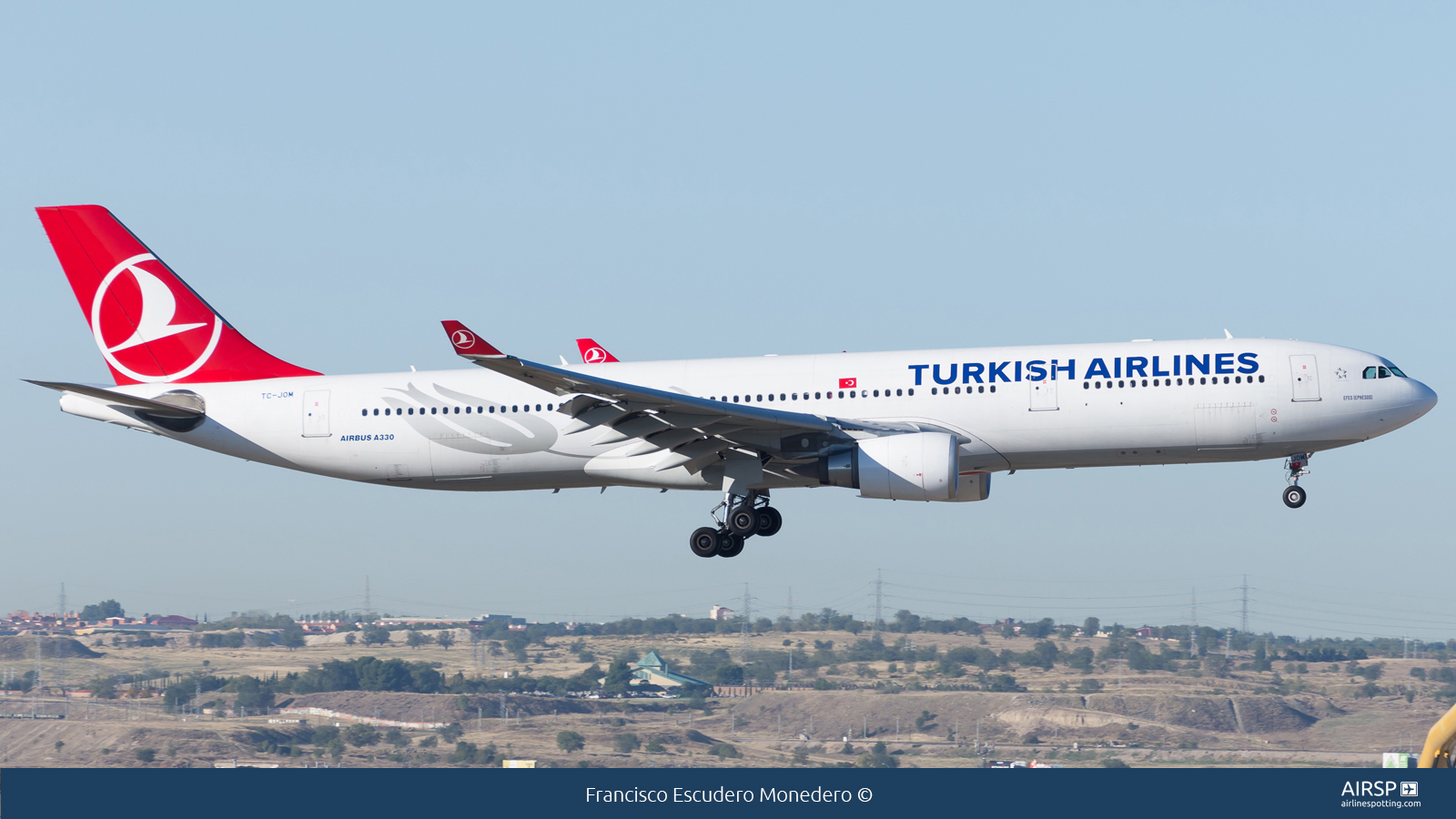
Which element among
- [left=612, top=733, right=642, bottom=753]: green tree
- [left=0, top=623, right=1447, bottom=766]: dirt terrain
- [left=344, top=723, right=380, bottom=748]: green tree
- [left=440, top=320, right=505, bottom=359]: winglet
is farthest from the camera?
[left=344, top=723, right=380, bottom=748]: green tree

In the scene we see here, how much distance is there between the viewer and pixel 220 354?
4159cm

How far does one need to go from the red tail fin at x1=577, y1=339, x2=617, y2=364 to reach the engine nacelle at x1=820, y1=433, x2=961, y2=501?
9388mm

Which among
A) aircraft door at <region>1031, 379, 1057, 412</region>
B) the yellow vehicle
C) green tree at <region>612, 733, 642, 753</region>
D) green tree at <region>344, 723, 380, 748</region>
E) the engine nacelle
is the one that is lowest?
green tree at <region>344, 723, 380, 748</region>

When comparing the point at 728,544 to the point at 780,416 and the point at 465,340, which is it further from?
the point at 465,340

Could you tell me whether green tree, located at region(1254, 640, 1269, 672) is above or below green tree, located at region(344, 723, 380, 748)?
above

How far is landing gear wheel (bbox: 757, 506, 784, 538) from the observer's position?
38.7 m

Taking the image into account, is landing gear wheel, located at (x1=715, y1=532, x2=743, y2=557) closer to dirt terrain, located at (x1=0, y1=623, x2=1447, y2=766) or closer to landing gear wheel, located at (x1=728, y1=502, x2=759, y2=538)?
landing gear wheel, located at (x1=728, y1=502, x2=759, y2=538)

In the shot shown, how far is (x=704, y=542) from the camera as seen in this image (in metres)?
38.8

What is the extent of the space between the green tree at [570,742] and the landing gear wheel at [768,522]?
21033 millimetres

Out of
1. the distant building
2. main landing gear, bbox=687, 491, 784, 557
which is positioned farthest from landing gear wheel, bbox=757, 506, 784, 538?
the distant building

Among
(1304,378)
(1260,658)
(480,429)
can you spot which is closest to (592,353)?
(480,429)

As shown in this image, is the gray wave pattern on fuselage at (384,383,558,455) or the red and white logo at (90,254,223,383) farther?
the red and white logo at (90,254,223,383)

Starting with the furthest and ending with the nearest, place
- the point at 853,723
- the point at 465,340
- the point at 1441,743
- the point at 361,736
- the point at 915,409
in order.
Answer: the point at 853,723 → the point at 361,736 → the point at 915,409 → the point at 465,340 → the point at 1441,743

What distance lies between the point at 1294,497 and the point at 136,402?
1186 inches
